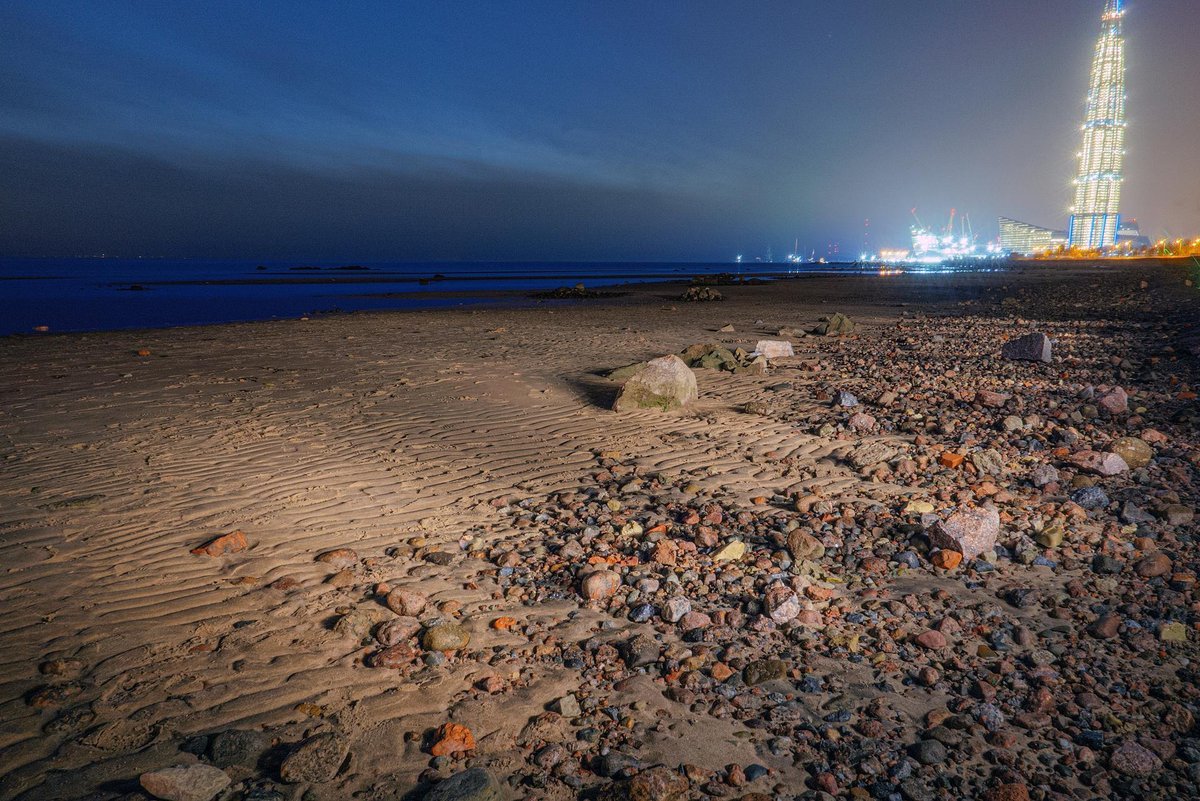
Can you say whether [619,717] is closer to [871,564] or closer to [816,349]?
[871,564]

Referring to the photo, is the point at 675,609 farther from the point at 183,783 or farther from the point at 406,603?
the point at 183,783

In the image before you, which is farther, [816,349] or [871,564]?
[816,349]

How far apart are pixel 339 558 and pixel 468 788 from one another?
2416 millimetres

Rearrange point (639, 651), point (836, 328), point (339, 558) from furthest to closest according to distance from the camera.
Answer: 1. point (836, 328)
2. point (339, 558)
3. point (639, 651)

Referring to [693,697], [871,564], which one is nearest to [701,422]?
[871,564]

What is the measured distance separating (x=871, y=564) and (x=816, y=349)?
973 centimetres

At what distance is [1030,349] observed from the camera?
1102cm

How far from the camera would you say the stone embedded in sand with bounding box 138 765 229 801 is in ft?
7.93

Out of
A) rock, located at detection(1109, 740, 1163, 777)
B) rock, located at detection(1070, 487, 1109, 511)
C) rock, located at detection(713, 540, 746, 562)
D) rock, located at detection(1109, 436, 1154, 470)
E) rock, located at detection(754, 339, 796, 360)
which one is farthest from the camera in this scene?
rock, located at detection(754, 339, 796, 360)

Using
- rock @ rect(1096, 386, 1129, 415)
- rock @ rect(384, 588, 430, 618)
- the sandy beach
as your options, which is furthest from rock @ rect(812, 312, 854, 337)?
rock @ rect(384, 588, 430, 618)

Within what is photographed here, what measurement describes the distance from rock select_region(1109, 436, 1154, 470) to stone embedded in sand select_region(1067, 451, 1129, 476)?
124mm

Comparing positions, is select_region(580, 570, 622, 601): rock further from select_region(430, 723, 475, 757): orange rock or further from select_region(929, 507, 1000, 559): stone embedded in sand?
select_region(929, 507, 1000, 559): stone embedded in sand

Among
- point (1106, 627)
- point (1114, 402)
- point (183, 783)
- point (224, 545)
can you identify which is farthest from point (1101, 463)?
point (224, 545)

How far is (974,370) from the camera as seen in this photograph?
1039 centimetres
